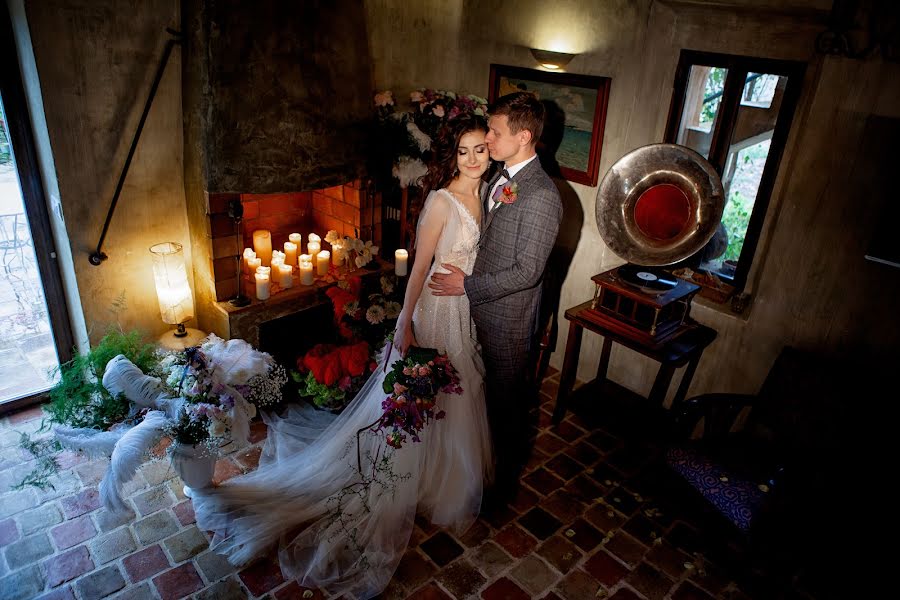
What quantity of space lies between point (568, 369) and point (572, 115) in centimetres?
179

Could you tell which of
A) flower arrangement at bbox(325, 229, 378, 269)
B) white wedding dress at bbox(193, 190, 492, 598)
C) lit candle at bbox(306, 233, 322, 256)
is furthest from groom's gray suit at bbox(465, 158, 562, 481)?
lit candle at bbox(306, 233, 322, 256)

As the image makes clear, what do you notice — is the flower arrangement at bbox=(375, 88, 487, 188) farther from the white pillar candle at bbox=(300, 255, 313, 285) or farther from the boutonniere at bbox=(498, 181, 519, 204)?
the boutonniere at bbox=(498, 181, 519, 204)

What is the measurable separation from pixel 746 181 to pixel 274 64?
9.64 ft

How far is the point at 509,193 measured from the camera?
3086 millimetres

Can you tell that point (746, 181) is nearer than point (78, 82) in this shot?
No

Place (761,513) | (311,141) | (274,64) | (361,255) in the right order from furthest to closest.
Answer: (361,255) → (311,141) → (274,64) → (761,513)

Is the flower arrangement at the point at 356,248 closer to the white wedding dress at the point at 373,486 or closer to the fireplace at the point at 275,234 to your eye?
the fireplace at the point at 275,234

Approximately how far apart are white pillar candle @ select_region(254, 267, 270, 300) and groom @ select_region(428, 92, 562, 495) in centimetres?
146

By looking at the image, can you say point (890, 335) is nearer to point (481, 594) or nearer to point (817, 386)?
point (817, 386)

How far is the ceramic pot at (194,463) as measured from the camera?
2.78 meters

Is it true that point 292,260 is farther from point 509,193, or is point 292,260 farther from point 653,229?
point 653,229

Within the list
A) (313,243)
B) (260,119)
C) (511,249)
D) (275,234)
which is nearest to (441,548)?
(511,249)

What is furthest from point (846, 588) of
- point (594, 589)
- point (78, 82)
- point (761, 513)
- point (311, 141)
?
point (78, 82)

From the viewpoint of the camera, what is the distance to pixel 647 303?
342cm
